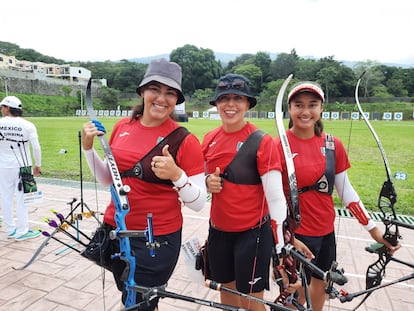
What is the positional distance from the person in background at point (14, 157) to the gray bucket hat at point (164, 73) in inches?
112

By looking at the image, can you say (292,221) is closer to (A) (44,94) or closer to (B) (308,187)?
(B) (308,187)

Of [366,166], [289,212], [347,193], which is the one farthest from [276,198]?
[366,166]

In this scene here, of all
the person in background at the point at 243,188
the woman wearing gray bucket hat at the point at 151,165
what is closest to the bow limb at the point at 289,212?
the person in background at the point at 243,188

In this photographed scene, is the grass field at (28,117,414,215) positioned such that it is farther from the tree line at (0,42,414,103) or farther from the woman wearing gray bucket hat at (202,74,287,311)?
the woman wearing gray bucket hat at (202,74,287,311)

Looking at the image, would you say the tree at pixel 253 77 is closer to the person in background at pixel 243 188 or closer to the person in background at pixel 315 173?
the person in background at pixel 243 188

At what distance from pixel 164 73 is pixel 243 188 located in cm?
77

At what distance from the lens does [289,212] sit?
5.44ft

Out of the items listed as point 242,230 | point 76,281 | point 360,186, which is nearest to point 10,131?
point 76,281

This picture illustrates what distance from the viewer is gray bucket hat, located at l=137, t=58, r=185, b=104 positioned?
146cm

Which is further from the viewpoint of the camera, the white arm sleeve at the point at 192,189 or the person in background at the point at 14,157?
the person in background at the point at 14,157

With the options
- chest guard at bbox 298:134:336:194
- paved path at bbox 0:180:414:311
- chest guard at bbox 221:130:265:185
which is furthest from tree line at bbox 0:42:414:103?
paved path at bbox 0:180:414:311

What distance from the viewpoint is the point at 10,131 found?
3535 mm

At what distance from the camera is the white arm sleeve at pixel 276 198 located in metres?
1.55

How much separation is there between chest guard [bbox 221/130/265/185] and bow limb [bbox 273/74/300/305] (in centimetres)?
14
